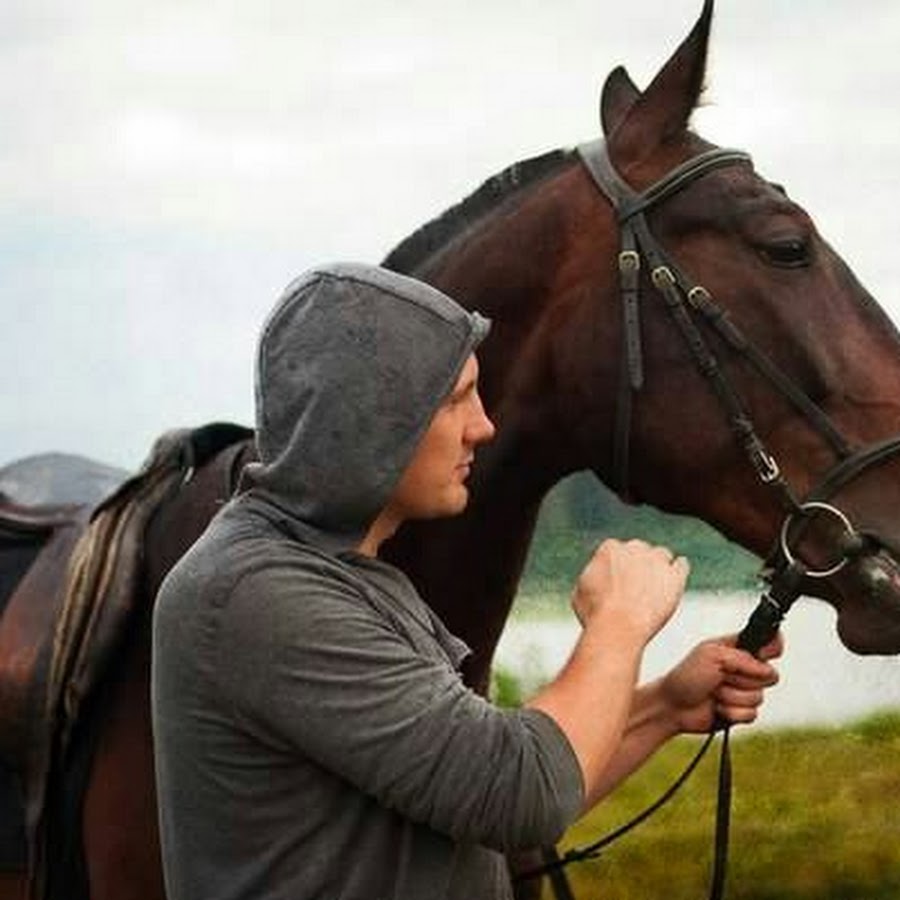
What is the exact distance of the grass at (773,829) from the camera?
6102 mm

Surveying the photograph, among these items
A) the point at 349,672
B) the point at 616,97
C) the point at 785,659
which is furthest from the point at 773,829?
the point at 349,672

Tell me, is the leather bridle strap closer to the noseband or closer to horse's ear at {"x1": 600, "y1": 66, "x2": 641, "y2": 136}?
the noseband

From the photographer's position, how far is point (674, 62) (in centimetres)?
304

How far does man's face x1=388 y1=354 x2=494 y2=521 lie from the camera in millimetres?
1745

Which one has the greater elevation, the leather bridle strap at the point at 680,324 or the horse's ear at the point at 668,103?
the horse's ear at the point at 668,103

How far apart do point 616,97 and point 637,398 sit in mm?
651

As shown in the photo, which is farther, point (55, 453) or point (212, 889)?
point (55, 453)

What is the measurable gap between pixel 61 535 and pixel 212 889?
5.62 ft

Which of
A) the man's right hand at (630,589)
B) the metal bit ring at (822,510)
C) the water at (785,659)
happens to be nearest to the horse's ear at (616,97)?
the metal bit ring at (822,510)

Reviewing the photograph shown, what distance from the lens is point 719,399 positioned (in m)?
2.85

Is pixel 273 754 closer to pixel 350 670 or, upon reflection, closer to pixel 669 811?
pixel 350 670

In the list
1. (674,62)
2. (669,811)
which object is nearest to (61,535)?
(674,62)

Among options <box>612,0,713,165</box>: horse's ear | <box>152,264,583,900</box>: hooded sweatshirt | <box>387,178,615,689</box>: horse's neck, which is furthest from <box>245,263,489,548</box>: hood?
<box>612,0,713,165</box>: horse's ear

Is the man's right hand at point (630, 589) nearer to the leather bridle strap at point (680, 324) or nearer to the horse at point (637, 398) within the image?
the horse at point (637, 398)
